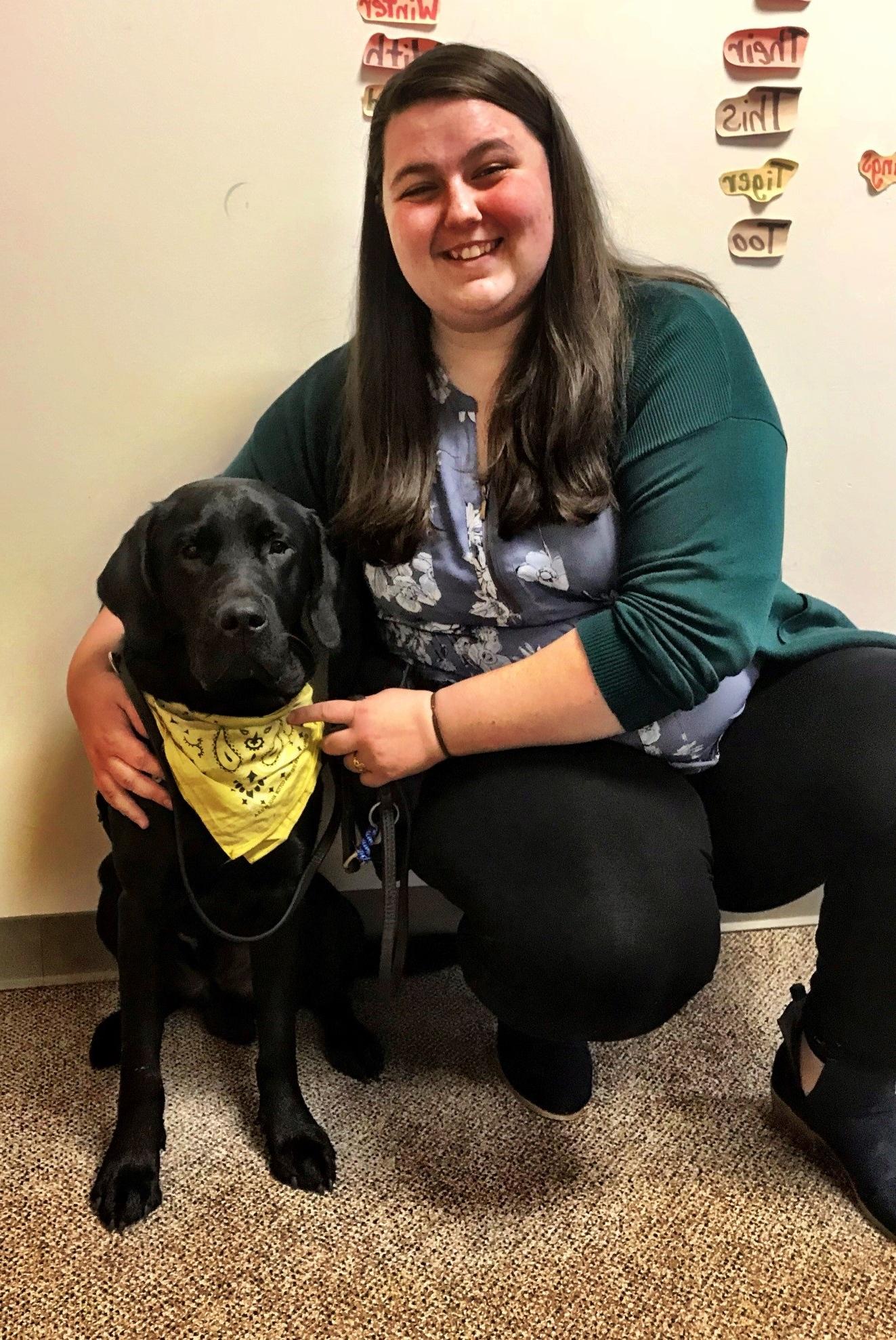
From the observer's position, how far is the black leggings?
94 centimetres

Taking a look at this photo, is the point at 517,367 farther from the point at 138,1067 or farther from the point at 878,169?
the point at 138,1067

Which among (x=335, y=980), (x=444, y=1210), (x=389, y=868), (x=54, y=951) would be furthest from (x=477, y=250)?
(x=54, y=951)

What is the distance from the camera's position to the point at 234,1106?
1156mm

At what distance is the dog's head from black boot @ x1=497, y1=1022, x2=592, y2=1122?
1.66 ft

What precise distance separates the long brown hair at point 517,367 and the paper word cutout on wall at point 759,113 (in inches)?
12.6

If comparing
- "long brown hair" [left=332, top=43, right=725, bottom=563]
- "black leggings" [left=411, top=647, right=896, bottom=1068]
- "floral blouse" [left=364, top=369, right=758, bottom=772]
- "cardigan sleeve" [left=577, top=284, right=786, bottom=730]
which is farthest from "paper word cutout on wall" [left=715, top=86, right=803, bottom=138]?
"black leggings" [left=411, top=647, right=896, bottom=1068]

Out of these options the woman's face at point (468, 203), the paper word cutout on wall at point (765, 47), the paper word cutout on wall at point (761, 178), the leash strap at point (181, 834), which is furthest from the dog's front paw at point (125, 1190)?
the paper word cutout on wall at point (765, 47)

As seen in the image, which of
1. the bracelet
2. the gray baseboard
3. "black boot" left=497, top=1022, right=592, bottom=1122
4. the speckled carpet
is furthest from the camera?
the gray baseboard

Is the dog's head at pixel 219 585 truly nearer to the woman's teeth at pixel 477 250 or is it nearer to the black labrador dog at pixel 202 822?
the black labrador dog at pixel 202 822

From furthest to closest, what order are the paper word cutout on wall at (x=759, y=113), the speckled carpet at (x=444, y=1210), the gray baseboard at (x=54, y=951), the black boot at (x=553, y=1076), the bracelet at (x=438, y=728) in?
the gray baseboard at (x=54, y=951)
the paper word cutout on wall at (x=759, y=113)
the black boot at (x=553, y=1076)
the bracelet at (x=438, y=728)
the speckled carpet at (x=444, y=1210)

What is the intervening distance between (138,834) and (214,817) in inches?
4.3

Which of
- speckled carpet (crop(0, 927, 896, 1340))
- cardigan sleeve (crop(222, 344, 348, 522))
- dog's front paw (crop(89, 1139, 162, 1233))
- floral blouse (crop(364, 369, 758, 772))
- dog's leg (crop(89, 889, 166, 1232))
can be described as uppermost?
cardigan sleeve (crop(222, 344, 348, 522))

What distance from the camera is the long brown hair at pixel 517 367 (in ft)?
3.14

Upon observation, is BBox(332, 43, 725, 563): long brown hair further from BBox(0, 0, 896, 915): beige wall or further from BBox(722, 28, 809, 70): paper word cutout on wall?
BBox(722, 28, 809, 70): paper word cutout on wall
